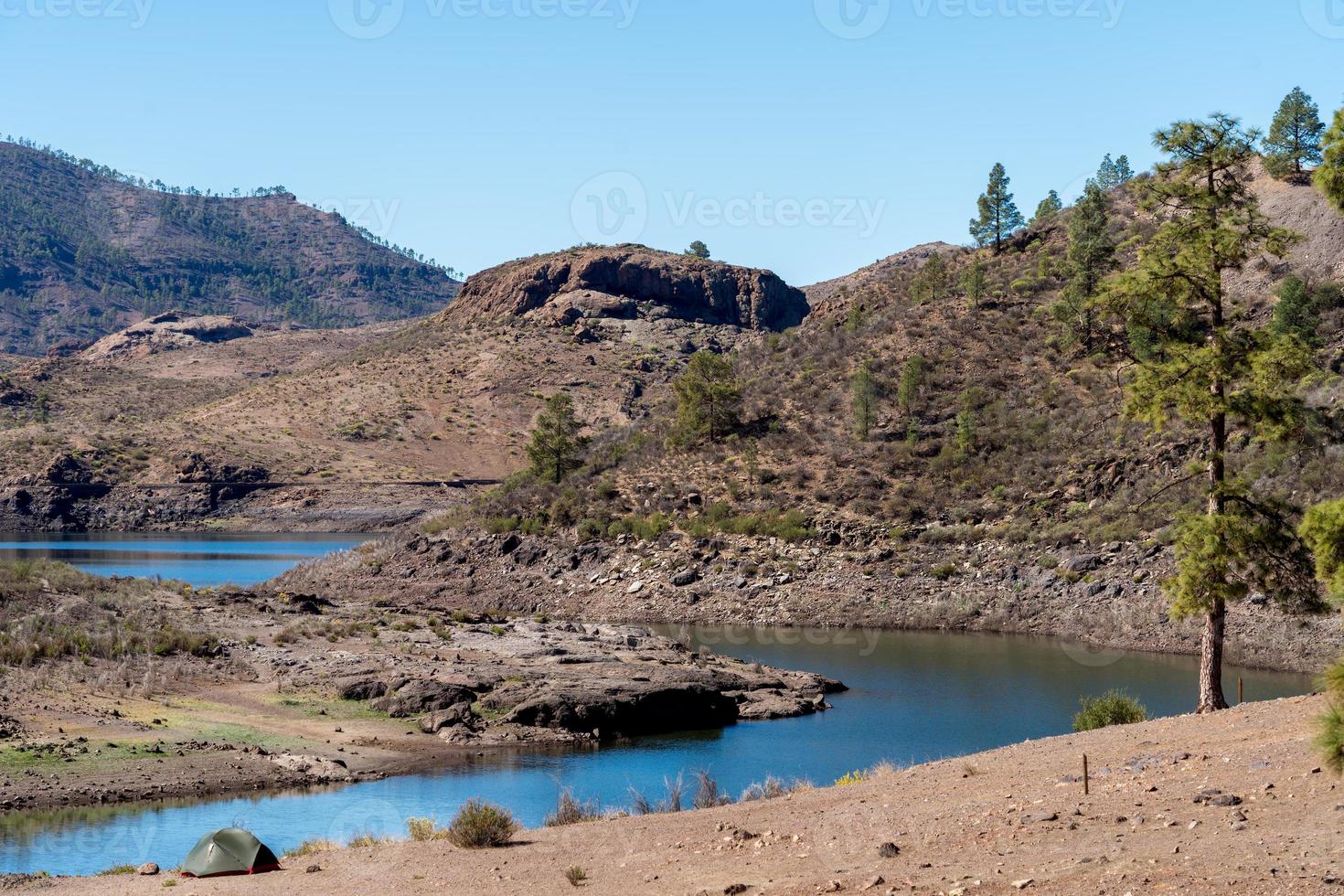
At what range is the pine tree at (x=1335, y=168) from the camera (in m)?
14.5

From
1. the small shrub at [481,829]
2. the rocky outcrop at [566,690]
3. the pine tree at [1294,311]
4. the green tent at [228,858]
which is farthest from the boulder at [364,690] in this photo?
the pine tree at [1294,311]

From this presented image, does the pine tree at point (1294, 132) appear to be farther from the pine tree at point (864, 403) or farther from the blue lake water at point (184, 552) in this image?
the blue lake water at point (184, 552)

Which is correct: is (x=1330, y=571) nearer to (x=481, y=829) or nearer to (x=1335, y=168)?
(x=1335, y=168)

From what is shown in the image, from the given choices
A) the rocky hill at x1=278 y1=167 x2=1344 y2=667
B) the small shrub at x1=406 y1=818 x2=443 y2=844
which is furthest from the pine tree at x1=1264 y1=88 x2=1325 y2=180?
the small shrub at x1=406 y1=818 x2=443 y2=844

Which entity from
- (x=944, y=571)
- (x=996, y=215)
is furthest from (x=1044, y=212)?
(x=944, y=571)

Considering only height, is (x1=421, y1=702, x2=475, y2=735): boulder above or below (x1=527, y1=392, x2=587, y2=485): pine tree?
below

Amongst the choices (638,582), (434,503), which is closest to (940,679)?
(638,582)

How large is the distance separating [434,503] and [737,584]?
199 feet

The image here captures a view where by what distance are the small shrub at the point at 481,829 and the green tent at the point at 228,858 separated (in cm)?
254

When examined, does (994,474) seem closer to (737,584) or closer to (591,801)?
(737,584)

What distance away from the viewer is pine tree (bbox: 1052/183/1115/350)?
63125mm

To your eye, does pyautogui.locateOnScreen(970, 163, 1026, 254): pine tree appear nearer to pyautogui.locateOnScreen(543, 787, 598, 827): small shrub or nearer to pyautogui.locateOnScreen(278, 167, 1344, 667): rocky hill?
pyautogui.locateOnScreen(278, 167, 1344, 667): rocky hill

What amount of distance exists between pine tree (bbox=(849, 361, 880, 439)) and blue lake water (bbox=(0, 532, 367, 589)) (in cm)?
3437

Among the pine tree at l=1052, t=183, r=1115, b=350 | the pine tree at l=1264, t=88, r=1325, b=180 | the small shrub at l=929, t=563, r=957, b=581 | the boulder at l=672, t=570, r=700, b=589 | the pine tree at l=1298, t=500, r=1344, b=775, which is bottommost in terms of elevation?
the boulder at l=672, t=570, r=700, b=589
